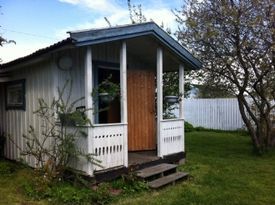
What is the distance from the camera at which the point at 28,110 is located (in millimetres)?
8242

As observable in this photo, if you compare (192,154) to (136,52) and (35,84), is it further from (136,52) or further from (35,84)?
(35,84)

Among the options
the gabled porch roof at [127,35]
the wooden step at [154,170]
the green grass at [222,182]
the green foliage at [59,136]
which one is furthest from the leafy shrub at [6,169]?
the gabled porch roof at [127,35]

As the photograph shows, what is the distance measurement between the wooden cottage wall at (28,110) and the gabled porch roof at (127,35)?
155 centimetres

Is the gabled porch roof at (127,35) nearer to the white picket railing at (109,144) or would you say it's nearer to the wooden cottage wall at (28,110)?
the wooden cottage wall at (28,110)

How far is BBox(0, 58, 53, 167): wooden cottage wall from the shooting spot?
7371 mm

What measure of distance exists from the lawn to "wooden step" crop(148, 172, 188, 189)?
119 millimetres

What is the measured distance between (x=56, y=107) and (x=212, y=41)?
5.89 metres

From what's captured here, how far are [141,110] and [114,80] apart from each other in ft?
3.71

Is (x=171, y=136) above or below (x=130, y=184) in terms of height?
above

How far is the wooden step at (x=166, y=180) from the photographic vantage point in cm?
659

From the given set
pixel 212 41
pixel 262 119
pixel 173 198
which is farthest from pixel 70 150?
pixel 262 119

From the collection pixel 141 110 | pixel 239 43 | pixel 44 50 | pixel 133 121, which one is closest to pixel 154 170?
pixel 133 121

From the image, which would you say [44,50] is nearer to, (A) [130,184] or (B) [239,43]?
(A) [130,184]

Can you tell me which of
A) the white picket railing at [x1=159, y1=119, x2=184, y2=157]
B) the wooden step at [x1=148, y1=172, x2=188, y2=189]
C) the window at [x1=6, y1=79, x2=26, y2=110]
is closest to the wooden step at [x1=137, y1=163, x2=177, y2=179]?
the wooden step at [x1=148, y1=172, x2=188, y2=189]
